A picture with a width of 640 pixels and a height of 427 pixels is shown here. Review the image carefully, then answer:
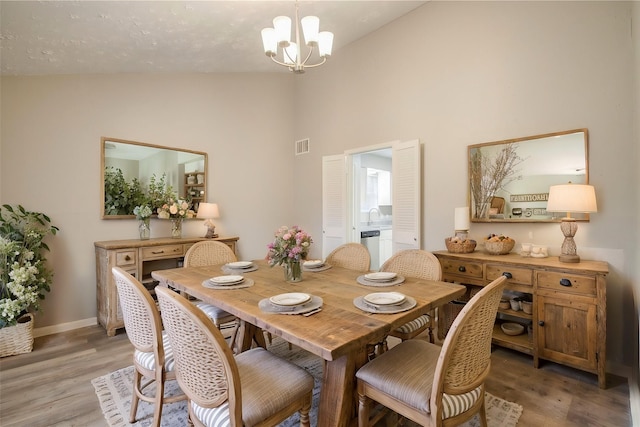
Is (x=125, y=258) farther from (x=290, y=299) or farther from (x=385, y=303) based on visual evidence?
(x=385, y=303)

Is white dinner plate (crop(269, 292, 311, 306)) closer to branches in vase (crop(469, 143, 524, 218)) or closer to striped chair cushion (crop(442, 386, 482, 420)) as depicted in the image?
striped chair cushion (crop(442, 386, 482, 420))

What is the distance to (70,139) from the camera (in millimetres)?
3229

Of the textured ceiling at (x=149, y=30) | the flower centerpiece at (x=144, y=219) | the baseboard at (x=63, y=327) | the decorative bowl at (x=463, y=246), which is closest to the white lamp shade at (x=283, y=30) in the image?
the textured ceiling at (x=149, y=30)

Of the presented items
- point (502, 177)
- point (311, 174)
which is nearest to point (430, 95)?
point (502, 177)

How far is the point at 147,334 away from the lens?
5.12 feet

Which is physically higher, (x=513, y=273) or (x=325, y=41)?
(x=325, y=41)

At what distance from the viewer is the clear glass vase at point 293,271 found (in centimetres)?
200

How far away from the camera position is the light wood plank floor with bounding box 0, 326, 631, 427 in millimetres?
1851

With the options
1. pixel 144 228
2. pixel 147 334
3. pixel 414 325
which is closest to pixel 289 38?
pixel 147 334

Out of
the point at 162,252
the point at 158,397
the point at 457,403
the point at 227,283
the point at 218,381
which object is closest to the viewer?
the point at 218,381

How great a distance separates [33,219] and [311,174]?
333 cm

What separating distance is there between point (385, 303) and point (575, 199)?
1.86 meters

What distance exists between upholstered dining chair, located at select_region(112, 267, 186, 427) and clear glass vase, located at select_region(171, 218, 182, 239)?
89.1 inches

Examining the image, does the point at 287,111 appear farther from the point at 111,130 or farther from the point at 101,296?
the point at 101,296
